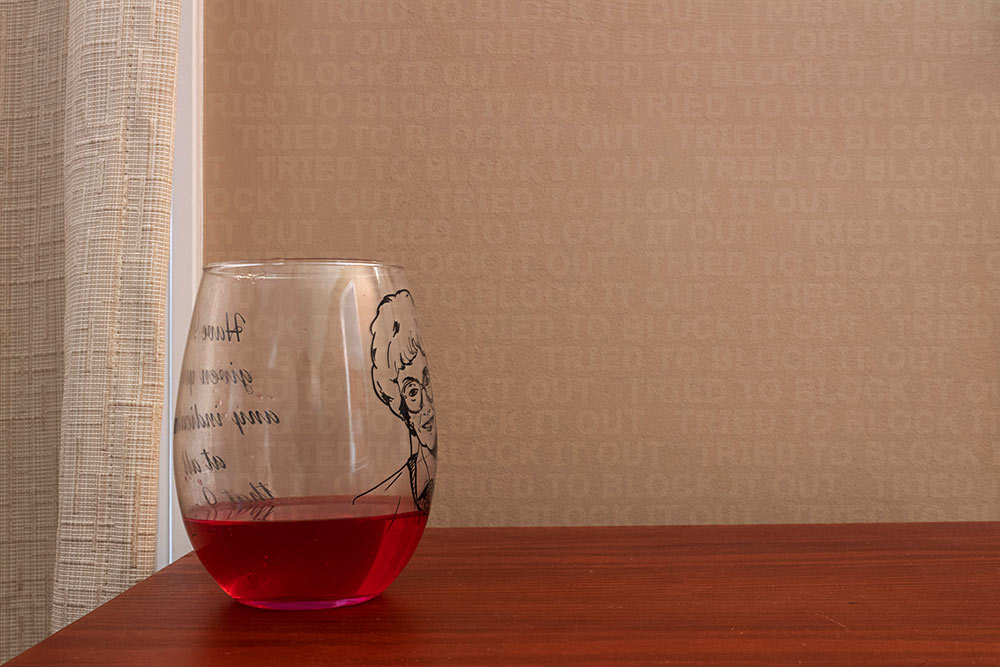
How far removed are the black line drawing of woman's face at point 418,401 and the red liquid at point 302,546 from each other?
0.04 m

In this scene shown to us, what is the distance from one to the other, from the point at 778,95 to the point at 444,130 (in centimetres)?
31

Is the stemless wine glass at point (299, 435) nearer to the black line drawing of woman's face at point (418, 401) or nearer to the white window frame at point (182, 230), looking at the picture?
the black line drawing of woman's face at point (418, 401)

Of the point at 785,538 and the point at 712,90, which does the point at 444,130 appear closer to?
the point at 712,90

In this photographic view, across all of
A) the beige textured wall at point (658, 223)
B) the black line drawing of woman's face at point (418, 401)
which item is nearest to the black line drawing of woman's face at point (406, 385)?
the black line drawing of woman's face at point (418, 401)

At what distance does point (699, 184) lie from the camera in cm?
Answer: 82

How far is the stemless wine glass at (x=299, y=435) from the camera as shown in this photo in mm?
429

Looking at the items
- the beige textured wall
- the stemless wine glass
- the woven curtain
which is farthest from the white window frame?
the stemless wine glass

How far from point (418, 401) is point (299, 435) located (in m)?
0.07

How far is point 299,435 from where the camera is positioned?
43 cm

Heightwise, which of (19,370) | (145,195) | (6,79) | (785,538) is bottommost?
(785,538)

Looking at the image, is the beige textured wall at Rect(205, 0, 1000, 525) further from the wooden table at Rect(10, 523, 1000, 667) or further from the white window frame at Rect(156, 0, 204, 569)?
the wooden table at Rect(10, 523, 1000, 667)

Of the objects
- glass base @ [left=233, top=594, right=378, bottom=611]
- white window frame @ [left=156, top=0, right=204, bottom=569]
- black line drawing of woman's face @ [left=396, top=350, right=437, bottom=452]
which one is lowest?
glass base @ [left=233, top=594, right=378, bottom=611]

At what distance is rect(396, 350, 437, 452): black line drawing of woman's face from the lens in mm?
461

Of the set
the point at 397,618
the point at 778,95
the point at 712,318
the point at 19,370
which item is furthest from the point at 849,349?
the point at 19,370
